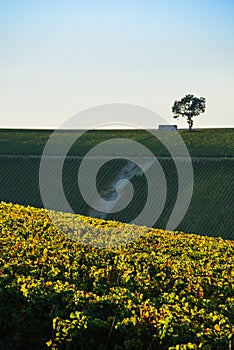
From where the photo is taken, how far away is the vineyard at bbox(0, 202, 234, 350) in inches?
349

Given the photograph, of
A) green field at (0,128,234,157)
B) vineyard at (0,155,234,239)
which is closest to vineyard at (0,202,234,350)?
vineyard at (0,155,234,239)

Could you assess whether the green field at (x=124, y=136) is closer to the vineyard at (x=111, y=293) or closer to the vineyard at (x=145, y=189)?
the vineyard at (x=145, y=189)

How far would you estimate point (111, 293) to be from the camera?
10477 millimetres

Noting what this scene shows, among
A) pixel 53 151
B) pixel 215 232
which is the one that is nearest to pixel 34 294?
pixel 215 232

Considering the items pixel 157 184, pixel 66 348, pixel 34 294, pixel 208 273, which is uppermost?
pixel 157 184

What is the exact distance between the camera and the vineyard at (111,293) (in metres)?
8.88

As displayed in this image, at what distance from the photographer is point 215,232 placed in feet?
126

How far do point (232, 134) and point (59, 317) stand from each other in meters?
70.5

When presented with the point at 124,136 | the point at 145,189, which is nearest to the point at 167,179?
the point at 145,189

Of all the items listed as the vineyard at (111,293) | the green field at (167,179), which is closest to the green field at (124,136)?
the green field at (167,179)

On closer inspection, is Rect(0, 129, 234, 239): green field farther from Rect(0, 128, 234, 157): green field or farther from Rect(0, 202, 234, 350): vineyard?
Rect(0, 202, 234, 350): vineyard

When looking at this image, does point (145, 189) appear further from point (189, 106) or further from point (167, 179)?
point (189, 106)

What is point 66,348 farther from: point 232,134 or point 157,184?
point 232,134

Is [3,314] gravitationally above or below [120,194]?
below
